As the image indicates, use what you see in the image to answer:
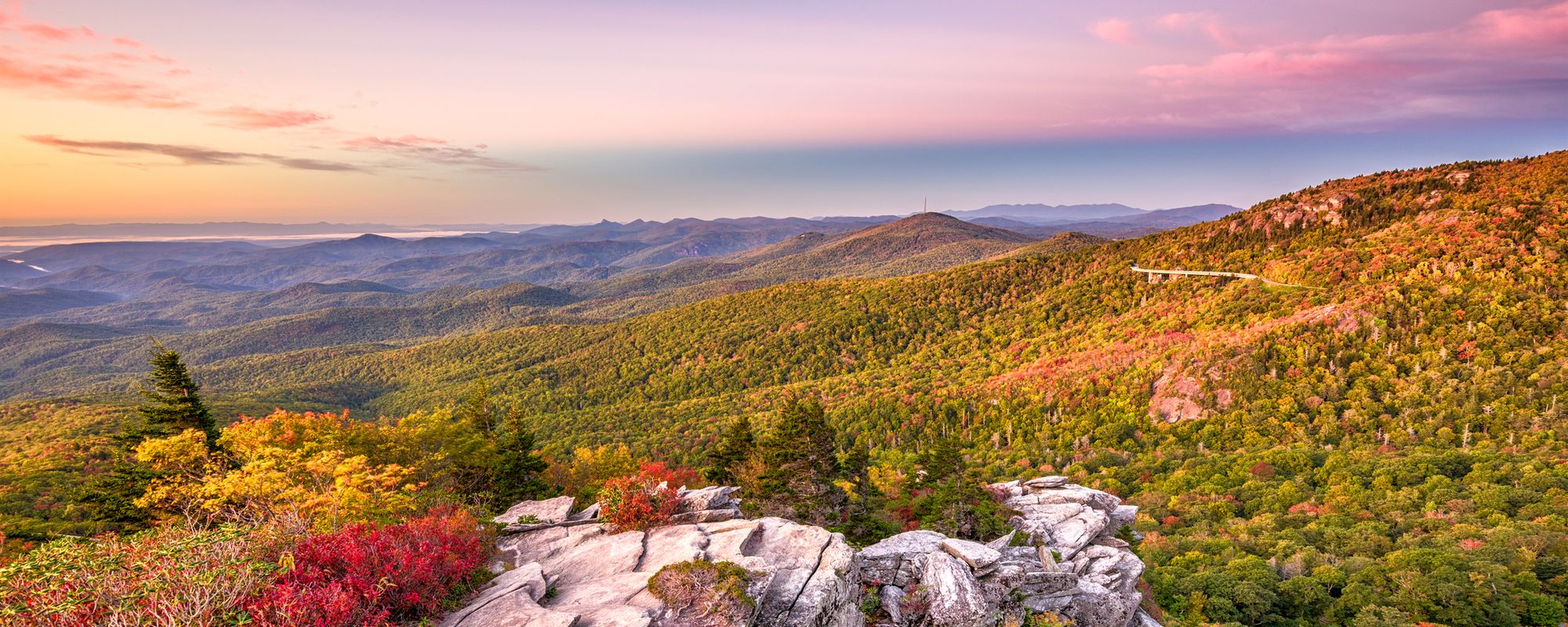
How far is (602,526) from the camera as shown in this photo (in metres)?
30.8

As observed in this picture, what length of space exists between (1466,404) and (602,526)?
113 meters

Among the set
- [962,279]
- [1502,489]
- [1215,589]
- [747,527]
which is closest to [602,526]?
[747,527]

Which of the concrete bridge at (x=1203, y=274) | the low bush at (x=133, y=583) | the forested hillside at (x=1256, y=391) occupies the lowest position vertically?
the forested hillside at (x=1256, y=391)

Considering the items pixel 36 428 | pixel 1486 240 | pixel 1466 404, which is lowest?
pixel 36 428

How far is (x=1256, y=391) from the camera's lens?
302 feet

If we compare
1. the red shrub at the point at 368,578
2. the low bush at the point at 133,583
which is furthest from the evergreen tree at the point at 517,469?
the low bush at the point at 133,583

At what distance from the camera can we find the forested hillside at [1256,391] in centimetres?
4566


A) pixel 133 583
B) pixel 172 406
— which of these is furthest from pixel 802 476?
pixel 172 406

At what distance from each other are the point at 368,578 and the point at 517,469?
3569cm

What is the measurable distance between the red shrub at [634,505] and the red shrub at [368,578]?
7.39m

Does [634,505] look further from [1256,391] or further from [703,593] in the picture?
[1256,391]

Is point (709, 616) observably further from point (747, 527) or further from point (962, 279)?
point (962, 279)

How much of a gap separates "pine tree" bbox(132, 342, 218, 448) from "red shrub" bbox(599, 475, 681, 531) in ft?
109

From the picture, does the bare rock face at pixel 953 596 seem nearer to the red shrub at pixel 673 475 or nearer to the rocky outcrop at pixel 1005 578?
the rocky outcrop at pixel 1005 578
